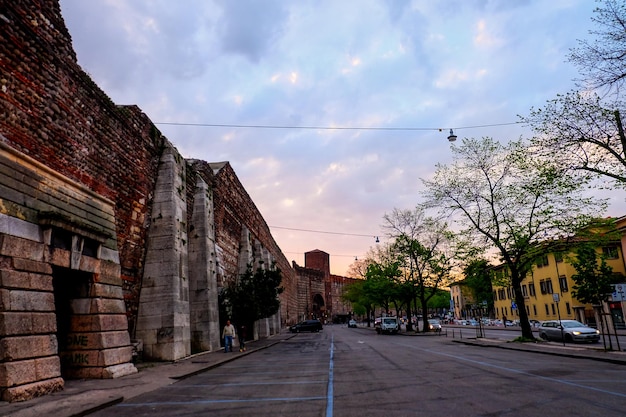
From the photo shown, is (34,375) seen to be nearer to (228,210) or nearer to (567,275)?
(228,210)

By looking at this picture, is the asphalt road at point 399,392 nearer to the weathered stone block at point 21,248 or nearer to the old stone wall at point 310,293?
the weathered stone block at point 21,248

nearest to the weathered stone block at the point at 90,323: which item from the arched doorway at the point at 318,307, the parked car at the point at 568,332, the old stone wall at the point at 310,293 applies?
the parked car at the point at 568,332

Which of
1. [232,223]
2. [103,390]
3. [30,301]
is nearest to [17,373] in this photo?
[30,301]

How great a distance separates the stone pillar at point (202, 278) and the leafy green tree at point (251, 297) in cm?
170

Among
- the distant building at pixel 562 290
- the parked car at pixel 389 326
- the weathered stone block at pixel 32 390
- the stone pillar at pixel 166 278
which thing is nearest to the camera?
the weathered stone block at pixel 32 390

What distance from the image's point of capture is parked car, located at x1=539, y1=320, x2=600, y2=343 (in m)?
23.9

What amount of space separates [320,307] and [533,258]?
8358 centimetres

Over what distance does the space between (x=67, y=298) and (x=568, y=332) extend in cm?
2555

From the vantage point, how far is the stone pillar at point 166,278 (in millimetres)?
15961

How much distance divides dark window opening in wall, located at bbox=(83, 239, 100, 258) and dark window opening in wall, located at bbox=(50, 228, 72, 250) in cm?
65

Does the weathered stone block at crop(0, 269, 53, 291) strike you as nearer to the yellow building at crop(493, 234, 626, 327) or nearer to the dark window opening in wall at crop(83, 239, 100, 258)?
the dark window opening in wall at crop(83, 239, 100, 258)

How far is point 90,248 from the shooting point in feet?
37.3

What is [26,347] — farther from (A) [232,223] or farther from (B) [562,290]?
(B) [562,290]

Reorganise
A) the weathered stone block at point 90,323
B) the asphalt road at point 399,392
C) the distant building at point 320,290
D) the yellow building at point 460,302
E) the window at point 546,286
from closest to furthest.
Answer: the asphalt road at point 399,392 < the weathered stone block at point 90,323 < the window at point 546,286 < the distant building at point 320,290 < the yellow building at point 460,302
